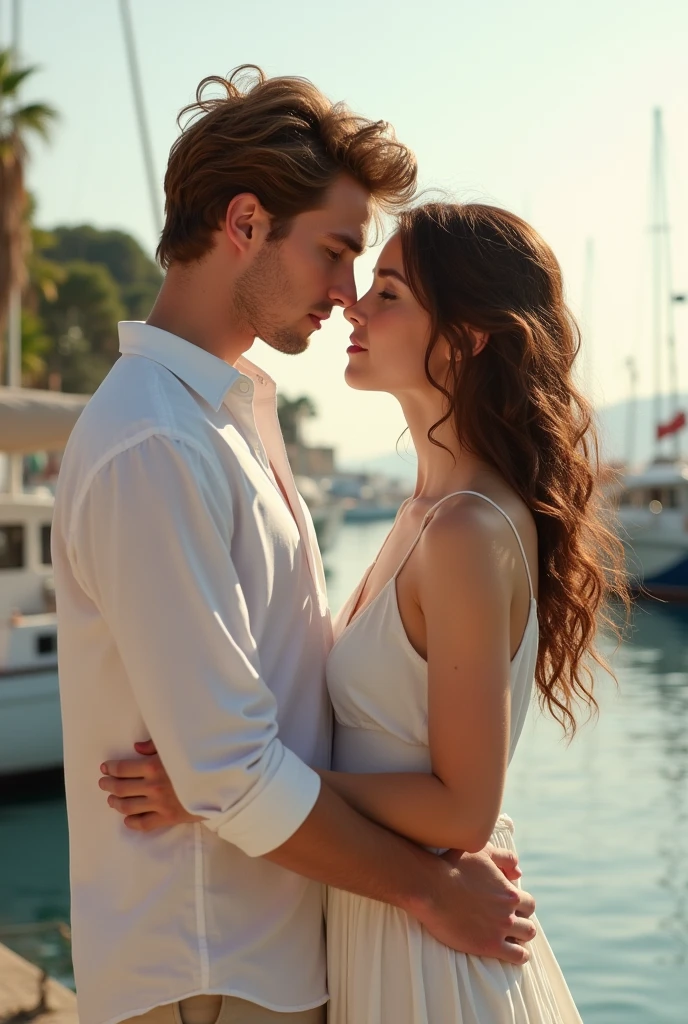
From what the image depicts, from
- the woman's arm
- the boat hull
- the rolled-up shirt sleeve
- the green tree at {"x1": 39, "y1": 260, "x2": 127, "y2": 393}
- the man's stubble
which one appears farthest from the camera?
the green tree at {"x1": 39, "y1": 260, "x2": 127, "y2": 393}

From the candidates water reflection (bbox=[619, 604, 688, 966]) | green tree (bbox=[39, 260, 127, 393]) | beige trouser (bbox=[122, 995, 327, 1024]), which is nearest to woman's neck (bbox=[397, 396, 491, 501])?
beige trouser (bbox=[122, 995, 327, 1024])

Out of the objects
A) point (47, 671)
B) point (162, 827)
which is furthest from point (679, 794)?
point (162, 827)

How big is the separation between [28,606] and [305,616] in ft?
32.6

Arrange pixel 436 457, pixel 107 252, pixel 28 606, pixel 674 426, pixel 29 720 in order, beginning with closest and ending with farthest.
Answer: pixel 436 457 → pixel 29 720 → pixel 28 606 → pixel 674 426 → pixel 107 252

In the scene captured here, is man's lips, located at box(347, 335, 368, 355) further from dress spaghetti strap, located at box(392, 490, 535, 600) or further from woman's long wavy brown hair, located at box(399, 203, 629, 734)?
dress spaghetti strap, located at box(392, 490, 535, 600)

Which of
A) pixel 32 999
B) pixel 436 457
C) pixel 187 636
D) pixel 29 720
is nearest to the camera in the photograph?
pixel 187 636

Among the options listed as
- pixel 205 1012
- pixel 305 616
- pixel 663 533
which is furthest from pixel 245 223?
pixel 663 533

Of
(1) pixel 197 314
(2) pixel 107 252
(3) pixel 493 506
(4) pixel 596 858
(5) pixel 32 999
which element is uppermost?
(2) pixel 107 252

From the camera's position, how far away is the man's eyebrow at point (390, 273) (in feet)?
8.70

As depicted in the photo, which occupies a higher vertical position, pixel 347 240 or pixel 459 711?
pixel 347 240

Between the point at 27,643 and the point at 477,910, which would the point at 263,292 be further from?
the point at 27,643

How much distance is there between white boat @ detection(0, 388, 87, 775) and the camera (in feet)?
35.7

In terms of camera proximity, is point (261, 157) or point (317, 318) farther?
point (317, 318)

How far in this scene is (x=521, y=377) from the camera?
251 cm
